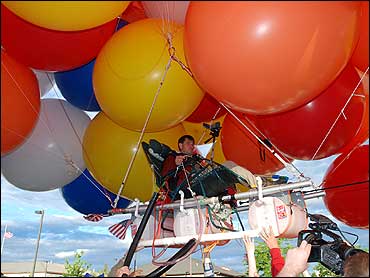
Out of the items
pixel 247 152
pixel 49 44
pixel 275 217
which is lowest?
pixel 275 217

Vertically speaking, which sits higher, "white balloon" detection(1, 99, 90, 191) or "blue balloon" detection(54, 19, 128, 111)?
"blue balloon" detection(54, 19, 128, 111)

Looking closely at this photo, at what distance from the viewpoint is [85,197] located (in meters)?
3.29

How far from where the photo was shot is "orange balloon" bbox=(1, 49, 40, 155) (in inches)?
71.7

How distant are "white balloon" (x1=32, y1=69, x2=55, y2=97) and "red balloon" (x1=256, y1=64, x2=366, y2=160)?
1276 mm

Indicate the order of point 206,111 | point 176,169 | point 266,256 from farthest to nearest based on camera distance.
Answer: point 266,256, point 206,111, point 176,169

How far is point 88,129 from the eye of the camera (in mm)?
2873

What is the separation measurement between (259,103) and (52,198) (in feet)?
6.41

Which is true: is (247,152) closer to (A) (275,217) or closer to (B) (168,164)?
(B) (168,164)

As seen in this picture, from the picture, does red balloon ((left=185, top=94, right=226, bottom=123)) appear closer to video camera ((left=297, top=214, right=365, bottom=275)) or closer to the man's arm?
the man's arm

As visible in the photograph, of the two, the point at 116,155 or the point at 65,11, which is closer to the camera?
the point at 65,11

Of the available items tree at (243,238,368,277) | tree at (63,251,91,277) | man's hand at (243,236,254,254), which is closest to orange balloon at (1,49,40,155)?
tree at (63,251,91,277)

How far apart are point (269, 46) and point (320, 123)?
821mm

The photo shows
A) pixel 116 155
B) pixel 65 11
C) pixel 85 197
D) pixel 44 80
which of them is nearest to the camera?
pixel 65 11

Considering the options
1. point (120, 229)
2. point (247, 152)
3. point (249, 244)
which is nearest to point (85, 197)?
point (120, 229)
